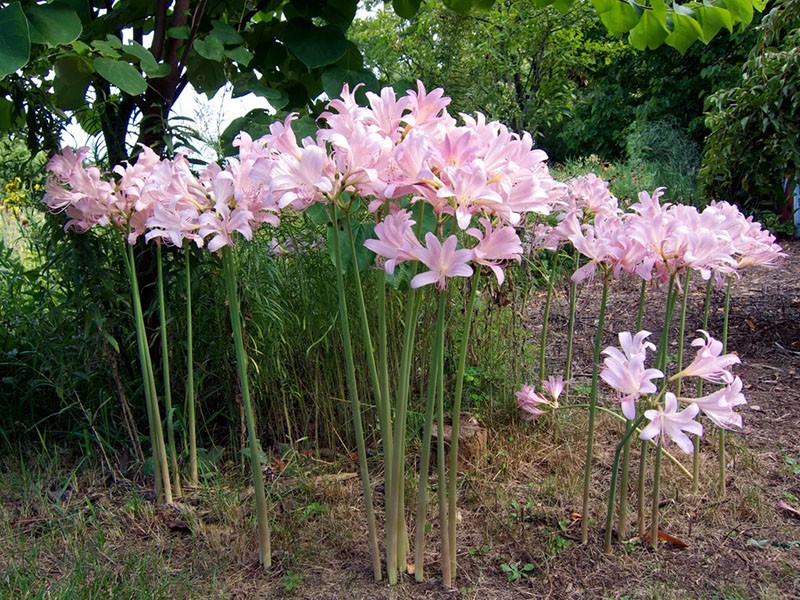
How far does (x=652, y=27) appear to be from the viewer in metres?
2.37

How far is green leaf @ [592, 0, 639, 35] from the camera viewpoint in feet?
7.57

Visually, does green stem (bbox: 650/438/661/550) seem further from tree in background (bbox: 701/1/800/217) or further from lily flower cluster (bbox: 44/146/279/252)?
tree in background (bbox: 701/1/800/217)

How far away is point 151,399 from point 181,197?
0.95 meters

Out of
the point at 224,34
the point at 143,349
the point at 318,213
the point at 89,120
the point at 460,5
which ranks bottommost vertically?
the point at 143,349

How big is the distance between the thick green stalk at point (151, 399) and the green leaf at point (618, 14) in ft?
5.89

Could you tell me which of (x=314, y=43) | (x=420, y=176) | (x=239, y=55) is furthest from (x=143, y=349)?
(x=420, y=176)

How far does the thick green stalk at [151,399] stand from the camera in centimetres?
221

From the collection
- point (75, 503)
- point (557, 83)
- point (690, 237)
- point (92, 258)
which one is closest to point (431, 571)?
point (690, 237)

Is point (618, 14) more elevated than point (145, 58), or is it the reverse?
point (618, 14)

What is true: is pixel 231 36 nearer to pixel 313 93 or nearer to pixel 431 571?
pixel 313 93

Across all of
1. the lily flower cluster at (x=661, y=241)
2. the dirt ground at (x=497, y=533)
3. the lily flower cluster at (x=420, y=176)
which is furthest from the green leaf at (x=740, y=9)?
the lily flower cluster at (x=420, y=176)

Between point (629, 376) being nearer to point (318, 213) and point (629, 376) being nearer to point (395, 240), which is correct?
point (395, 240)

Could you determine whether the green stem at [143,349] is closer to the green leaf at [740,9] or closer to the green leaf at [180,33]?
the green leaf at [180,33]

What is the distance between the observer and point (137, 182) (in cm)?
201
